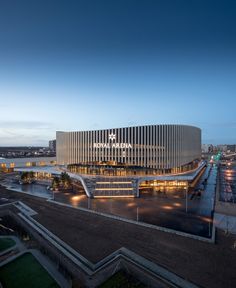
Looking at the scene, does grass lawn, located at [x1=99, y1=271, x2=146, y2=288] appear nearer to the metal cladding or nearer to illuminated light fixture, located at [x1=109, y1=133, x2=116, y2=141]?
the metal cladding

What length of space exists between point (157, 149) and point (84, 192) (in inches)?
1210

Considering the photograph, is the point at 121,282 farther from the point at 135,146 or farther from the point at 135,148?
the point at 135,146

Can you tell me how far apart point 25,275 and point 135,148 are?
52.2 meters

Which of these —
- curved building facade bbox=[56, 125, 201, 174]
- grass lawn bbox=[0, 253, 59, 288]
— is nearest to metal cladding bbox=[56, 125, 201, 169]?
curved building facade bbox=[56, 125, 201, 174]

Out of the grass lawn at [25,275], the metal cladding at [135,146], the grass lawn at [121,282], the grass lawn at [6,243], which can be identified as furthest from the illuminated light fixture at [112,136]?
the grass lawn at [121,282]

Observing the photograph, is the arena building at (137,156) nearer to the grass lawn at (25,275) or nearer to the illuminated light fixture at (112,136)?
the illuminated light fixture at (112,136)

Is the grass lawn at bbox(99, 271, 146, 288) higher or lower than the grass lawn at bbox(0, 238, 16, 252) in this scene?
higher

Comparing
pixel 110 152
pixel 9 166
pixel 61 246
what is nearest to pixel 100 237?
pixel 61 246

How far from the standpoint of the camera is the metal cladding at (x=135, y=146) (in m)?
68.9

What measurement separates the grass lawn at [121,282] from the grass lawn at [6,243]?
1616 centimetres

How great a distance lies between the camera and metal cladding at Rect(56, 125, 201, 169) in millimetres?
68875

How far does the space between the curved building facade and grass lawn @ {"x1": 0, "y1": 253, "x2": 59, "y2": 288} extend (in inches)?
1903

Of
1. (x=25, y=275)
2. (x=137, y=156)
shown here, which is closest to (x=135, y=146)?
(x=137, y=156)

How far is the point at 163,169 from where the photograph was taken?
7019 centimetres
